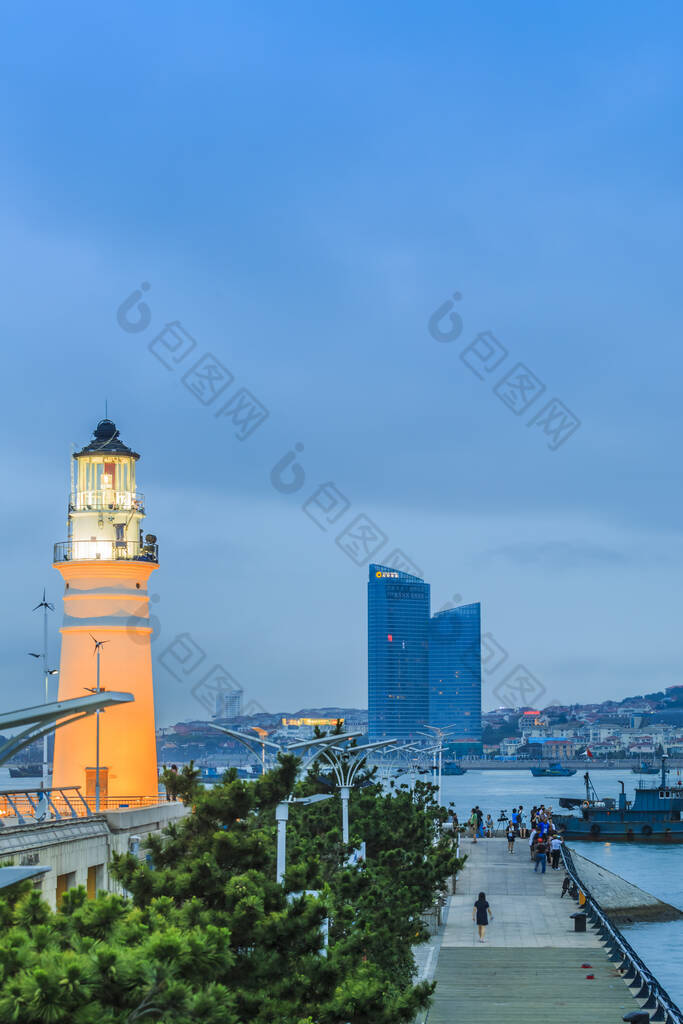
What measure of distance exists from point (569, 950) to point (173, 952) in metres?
23.7

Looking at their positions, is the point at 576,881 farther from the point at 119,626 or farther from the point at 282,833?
the point at 282,833

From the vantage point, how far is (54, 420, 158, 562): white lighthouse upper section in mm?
37750

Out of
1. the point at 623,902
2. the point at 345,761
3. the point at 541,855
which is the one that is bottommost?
the point at 623,902

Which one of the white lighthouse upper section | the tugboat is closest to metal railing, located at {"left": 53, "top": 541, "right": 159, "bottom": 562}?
the white lighthouse upper section

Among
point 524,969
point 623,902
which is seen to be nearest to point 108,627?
point 524,969

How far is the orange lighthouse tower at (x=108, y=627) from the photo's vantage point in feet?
120

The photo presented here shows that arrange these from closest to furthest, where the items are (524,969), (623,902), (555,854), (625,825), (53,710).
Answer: (53,710)
(524,969)
(555,854)
(623,902)
(625,825)

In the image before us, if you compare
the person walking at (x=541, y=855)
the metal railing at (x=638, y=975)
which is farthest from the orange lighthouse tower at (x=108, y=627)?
the person walking at (x=541, y=855)

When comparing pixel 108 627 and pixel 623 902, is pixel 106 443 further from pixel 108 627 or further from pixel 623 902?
pixel 623 902

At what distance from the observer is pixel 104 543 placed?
37844mm

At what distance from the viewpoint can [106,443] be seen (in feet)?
127

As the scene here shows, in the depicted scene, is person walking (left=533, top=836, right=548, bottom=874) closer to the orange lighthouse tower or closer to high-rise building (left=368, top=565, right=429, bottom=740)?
the orange lighthouse tower

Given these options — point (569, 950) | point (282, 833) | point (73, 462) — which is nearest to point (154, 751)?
point (73, 462)

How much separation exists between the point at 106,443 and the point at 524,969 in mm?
18281
